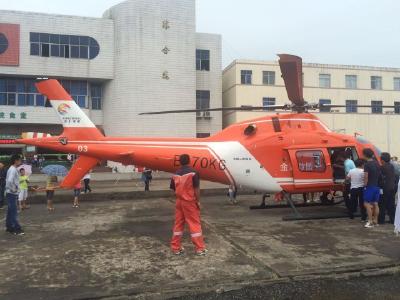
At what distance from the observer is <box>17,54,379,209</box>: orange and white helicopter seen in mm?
11102

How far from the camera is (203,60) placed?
4212 cm

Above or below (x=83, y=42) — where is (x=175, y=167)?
below

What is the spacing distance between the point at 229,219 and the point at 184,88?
2928 cm

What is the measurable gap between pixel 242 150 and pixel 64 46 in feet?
107

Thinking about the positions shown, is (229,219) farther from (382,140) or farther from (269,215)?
(382,140)

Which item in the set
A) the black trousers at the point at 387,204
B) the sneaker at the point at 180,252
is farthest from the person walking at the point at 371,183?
the sneaker at the point at 180,252

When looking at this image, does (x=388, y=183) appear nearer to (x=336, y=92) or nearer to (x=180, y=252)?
(x=180, y=252)

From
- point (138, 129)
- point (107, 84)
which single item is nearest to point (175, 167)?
point (138, 129)

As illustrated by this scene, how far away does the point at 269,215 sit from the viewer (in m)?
11.7

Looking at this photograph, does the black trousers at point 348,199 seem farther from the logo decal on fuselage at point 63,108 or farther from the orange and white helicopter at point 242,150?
the logo decal on fuselage at point 63,108

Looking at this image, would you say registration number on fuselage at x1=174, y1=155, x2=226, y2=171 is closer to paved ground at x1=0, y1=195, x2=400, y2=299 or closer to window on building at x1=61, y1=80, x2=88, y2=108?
paved ground at x1=0, y1=195, x2=400, y2=299

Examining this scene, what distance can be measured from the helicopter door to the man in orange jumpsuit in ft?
15.4

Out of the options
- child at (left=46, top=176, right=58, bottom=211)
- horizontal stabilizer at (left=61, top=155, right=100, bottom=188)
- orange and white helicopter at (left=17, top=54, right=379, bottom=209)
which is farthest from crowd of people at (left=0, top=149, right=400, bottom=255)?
child at (left=46, top=176, right=58, bottom=211)

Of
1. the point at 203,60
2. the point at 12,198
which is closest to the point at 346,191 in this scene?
the point at 12,198
